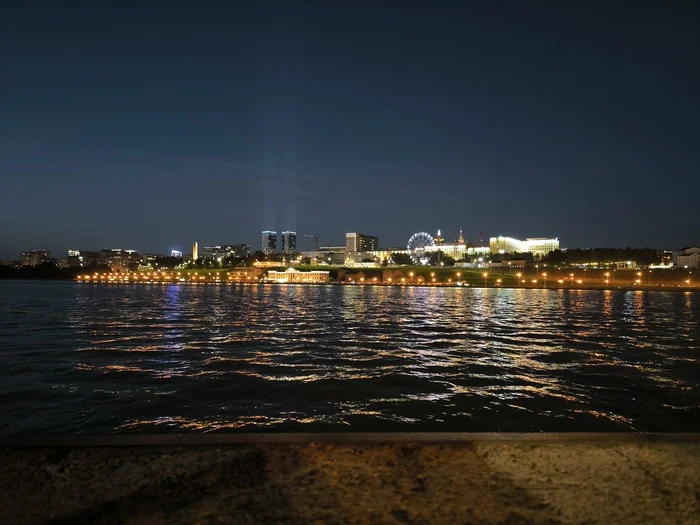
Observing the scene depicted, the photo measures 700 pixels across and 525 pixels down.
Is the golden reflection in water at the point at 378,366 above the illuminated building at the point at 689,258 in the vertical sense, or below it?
below

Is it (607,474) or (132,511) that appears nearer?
(132,511)

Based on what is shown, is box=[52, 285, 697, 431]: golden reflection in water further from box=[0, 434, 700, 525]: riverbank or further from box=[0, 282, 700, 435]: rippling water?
box=[0, 434, 700, 525]: riverbank

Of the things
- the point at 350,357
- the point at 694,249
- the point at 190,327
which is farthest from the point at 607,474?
the point at 694,249

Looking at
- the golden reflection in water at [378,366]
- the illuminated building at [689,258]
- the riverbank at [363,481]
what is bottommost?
the golden reflection in water at [378,366]

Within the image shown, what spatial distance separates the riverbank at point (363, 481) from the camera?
4.86m

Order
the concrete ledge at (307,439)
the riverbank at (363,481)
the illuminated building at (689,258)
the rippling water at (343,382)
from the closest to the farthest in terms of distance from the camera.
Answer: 1. the riverbank at (363,481)
2. the concrete ledge at (307,439)
3. the rippling water at (343,382)
4. the illuminated building at (689,258)

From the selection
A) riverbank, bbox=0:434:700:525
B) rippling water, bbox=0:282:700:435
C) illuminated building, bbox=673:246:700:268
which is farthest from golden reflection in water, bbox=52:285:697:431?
illuminated building, bbox=673:246:700:268

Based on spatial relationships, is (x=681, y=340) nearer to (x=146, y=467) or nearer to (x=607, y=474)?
(x=607, y=474)

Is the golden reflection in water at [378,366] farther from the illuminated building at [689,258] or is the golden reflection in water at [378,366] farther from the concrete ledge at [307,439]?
the illuminated building at [689,258]

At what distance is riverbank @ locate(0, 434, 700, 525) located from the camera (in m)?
4.86

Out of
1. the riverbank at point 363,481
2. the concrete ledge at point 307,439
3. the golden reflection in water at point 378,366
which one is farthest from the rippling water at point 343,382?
the riverbank at point 363,481

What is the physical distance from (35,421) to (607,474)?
11.0 metres

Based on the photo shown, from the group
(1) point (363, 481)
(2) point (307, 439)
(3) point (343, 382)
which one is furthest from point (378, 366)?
(1) point (363, 481)

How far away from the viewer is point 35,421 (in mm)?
10367
